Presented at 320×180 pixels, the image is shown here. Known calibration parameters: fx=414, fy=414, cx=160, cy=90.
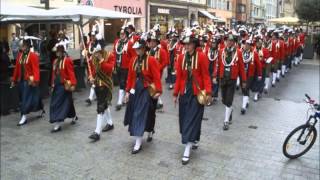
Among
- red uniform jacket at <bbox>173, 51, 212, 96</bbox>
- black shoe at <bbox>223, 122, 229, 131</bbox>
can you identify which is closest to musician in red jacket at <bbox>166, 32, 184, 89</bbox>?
black shoe at <bbox>223, 122, 229, 131</bbox>

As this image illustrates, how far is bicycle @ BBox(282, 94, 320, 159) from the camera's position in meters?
6.46

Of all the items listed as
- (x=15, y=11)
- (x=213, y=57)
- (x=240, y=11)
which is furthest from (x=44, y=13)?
(x=240, y=11)

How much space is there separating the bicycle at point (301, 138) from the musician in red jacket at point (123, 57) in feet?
14.2

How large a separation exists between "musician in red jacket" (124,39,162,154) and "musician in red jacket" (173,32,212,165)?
20.0 inches

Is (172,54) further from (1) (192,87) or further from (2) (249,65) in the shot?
(1) (192,87)

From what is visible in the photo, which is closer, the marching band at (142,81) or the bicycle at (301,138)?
the marching band at (142,81)

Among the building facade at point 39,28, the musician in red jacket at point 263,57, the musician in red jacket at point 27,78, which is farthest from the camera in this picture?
the building facade at point 39,28

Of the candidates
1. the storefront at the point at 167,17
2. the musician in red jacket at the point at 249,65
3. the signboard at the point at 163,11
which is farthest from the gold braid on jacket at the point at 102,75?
the signboard at the point at 163,11

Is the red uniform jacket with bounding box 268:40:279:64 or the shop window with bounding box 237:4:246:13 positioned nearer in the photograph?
the red uniform jacket with bounding box 268:40:279:64

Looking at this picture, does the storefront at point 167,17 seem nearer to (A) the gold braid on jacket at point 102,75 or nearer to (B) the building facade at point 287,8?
(B) the building facade at point 287,8

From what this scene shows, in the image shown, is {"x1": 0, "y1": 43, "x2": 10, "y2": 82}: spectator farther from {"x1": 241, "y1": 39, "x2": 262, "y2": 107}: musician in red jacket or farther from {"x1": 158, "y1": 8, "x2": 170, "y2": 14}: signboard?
{"x1": 158, "y1": 8, "x2": 170, "y2": 14}: signboard

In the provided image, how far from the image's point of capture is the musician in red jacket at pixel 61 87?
24.8 ft

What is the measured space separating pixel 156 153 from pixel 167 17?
31825 mm

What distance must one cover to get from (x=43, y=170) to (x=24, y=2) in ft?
56.3
